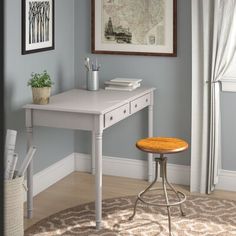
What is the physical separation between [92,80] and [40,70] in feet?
1.32

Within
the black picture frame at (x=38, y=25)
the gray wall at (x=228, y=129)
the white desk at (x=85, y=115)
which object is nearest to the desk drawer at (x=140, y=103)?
the white desk at (x=85, y=115)

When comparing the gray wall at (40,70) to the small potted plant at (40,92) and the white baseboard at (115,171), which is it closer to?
the white baseboard at (115,171)

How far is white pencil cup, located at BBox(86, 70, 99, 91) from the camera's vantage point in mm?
3582

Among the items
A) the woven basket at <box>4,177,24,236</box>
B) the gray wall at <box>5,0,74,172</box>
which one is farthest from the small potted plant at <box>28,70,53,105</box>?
the woven basket at <box>4,177,24,236</box>

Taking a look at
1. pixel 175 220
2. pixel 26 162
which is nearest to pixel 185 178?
pixel 175 220

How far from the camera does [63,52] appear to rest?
155 inches

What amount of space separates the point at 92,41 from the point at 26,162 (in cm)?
159

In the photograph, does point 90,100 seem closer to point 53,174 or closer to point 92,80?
point 92,80

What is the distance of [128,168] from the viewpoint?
410cm

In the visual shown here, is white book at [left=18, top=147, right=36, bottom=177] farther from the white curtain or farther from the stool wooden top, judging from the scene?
the white curtain

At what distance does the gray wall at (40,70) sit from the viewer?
123 inches

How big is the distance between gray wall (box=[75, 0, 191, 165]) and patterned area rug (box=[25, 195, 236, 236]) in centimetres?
69

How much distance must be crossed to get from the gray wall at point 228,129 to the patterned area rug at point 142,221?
0.39 m

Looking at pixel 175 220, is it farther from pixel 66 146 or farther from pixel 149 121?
pixel 66 146
